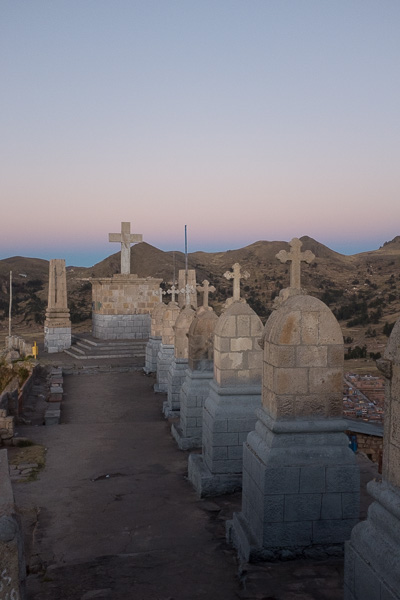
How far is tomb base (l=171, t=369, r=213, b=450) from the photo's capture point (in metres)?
8.48

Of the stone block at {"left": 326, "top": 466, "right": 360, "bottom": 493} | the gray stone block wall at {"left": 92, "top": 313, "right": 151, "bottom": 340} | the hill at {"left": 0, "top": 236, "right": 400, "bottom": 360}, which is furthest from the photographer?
the hill at {"left": 0, "top": 236, "right": 400, "bottom": 360}

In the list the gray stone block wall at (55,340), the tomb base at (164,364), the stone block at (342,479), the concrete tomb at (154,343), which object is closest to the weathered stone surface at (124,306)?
the gray stone block wall at (55,340)

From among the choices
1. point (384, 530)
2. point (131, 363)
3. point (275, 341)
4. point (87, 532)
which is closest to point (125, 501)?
point (87, 532)

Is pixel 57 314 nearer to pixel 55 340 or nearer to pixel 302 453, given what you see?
pixel 55 340

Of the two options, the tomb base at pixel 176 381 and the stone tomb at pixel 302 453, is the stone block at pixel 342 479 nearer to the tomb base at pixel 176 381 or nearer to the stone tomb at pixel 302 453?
the stone tomb at pixel 302 453

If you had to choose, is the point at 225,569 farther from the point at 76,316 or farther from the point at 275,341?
the point at 76,316

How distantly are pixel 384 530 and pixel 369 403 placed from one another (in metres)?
10.8

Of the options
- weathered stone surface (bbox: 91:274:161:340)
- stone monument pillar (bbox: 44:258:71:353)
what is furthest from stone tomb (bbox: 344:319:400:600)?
weathered stone surface (bbox: 91:274:161:340)

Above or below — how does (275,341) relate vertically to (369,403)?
above

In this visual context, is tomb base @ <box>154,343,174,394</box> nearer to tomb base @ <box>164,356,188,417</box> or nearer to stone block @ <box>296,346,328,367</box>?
tomb base @ <box>164,356,188,417</box>

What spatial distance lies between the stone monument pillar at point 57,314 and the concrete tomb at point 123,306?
166cm

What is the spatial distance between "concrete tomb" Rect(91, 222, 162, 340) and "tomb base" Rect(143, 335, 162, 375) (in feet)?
20.1

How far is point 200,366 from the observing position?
860cm

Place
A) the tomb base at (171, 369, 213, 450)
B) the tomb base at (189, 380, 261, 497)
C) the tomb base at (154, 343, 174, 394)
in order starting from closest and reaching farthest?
1. the tomb base at (189, 380, 261, 497)
2. the tomb base at (171, 369, 213, 450)
3. the tomb base at (154, 343, 174, 394)
